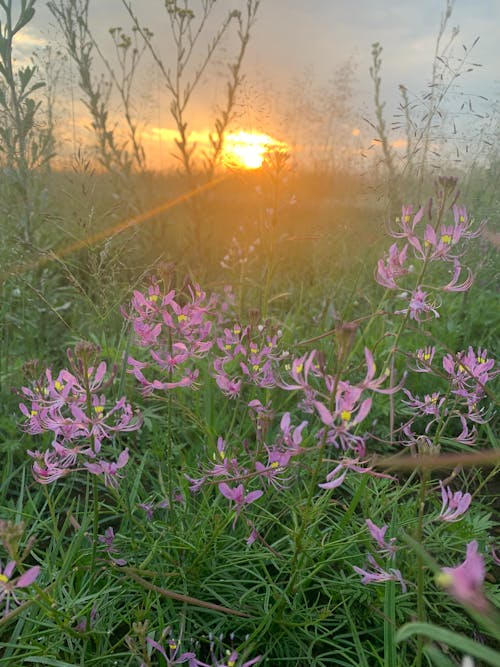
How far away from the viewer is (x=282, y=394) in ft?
8.27

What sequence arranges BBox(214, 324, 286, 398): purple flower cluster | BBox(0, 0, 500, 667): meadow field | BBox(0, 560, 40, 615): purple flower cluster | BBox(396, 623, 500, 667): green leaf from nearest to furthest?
1. BBox(396, 623, 500, 667): green leaf
2. BBox(0, 560, 40, 615): purple flower cluster
3. BBox(0, 0, 500, 667): meadow field
4. BBox(214, 324, 286, 398): purple flower cluster

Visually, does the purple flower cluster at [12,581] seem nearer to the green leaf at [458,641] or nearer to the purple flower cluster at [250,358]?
the green leaf at [458,641]

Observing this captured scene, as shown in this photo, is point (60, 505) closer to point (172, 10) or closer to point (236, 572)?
point (236, 572)

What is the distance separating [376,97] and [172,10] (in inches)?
60.7

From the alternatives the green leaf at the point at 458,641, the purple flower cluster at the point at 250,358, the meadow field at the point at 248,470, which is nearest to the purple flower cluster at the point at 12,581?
the meadow field at the point at 248,470

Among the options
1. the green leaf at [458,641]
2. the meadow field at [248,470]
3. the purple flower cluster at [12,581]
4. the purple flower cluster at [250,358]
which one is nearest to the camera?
the green leaf at [458,641]

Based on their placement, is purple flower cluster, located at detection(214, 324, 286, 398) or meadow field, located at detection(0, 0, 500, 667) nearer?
meadow field, located at detection(0, 0, 500, 667)

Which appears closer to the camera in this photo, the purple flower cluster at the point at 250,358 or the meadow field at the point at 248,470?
the meadow field at the point at 248,470

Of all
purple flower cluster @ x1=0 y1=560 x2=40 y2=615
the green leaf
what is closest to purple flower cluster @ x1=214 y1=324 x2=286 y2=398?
purple flower cluster @ x1=0 y1=560 x2=40 y2=615

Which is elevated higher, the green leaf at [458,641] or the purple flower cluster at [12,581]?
the green leaf at [458,641]

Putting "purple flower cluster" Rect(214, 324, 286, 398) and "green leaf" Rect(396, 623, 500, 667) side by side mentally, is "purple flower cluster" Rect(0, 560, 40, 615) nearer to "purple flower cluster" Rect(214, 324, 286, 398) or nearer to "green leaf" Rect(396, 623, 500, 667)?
"green leaf" Rect(396, 623, 500, 667)

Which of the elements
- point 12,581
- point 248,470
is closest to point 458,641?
point 12,581

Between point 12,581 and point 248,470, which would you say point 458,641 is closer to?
point 12,581

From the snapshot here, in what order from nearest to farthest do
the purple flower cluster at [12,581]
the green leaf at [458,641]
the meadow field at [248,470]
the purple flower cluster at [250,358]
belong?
the green leaf at [458,641] → the purple flower cluster at [12,581] → the meadow field at [248,470] → the purple flower cluster at [250,358]
